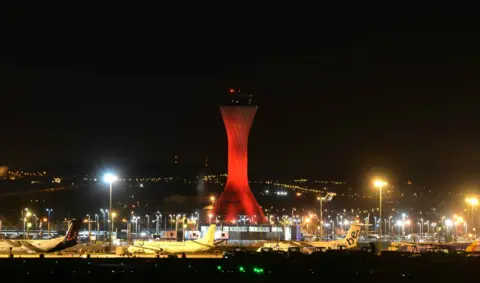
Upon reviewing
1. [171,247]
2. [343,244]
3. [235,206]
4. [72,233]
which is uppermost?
[235,206]

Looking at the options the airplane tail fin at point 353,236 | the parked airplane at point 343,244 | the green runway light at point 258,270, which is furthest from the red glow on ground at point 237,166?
the green runway light at point 258,270

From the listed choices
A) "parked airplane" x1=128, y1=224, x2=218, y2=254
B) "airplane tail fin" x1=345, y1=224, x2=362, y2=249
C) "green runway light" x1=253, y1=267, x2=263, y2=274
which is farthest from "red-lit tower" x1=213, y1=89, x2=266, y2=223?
"green runway light" x1=253, y1=267, x2=263, y2=274

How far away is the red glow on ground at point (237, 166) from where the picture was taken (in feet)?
474

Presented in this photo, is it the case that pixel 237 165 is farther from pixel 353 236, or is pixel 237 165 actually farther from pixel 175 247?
pixel 175 247

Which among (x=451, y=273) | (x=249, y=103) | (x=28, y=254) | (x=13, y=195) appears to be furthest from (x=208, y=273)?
(x=13, y=195)

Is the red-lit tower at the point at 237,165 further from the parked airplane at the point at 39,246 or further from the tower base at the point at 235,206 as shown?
the parked airplane at the point at 39,246

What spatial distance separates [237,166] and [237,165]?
146 millimetres

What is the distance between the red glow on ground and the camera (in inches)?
5694

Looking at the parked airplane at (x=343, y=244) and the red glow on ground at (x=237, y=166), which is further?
the red glow on ground at (x=237, y=166)

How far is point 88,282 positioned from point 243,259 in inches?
844

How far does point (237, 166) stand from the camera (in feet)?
478

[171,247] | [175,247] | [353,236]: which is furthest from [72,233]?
[353,236]

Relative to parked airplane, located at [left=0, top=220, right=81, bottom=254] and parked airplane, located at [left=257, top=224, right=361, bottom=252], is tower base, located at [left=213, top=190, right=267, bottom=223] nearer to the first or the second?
parked airplane, located at [left=257, top=224, right=361, bottom=252]

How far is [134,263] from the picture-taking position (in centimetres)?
6512
